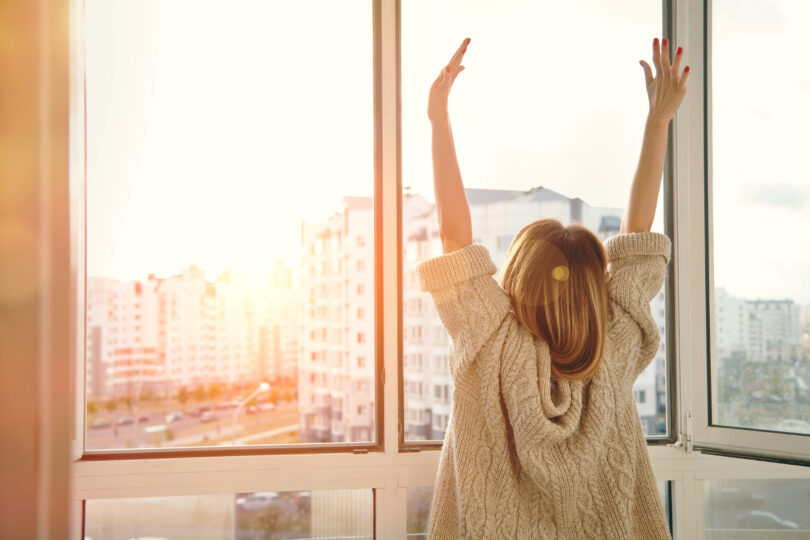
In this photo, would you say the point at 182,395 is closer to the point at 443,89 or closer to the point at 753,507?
the point at 443,89

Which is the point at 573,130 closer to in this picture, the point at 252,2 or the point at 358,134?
the point at 358,134

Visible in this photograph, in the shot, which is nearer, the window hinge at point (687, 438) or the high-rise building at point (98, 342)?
the high-rise building at point (98, 342)

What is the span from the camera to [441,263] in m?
1.14

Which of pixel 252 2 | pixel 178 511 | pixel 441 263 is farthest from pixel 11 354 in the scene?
pixel 252 2

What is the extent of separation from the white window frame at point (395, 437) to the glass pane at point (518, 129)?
5cm

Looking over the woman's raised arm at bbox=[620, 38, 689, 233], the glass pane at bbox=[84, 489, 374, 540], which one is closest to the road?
the glass pane at bbox=[84, 489, 374, 540]

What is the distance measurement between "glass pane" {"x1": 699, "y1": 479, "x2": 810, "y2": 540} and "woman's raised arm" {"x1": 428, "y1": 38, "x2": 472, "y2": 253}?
1.02 metres

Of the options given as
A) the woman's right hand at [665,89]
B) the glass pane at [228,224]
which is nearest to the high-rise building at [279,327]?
the glass pane at [228,224]

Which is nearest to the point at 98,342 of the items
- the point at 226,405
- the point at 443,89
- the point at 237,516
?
the point at 226,405

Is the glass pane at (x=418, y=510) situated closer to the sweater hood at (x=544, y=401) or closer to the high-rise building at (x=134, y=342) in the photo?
the sweater hood at (x=544, y=401)

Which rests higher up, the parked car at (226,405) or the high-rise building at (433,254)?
the high-rise building at (433,254)

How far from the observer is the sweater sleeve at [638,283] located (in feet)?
3.90

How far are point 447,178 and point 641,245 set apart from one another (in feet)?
1.47

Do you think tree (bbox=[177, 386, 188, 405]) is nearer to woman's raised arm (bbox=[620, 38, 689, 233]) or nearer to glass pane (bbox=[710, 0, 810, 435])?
woman's raised arm (bbox=[620, 38, 689, 233])
